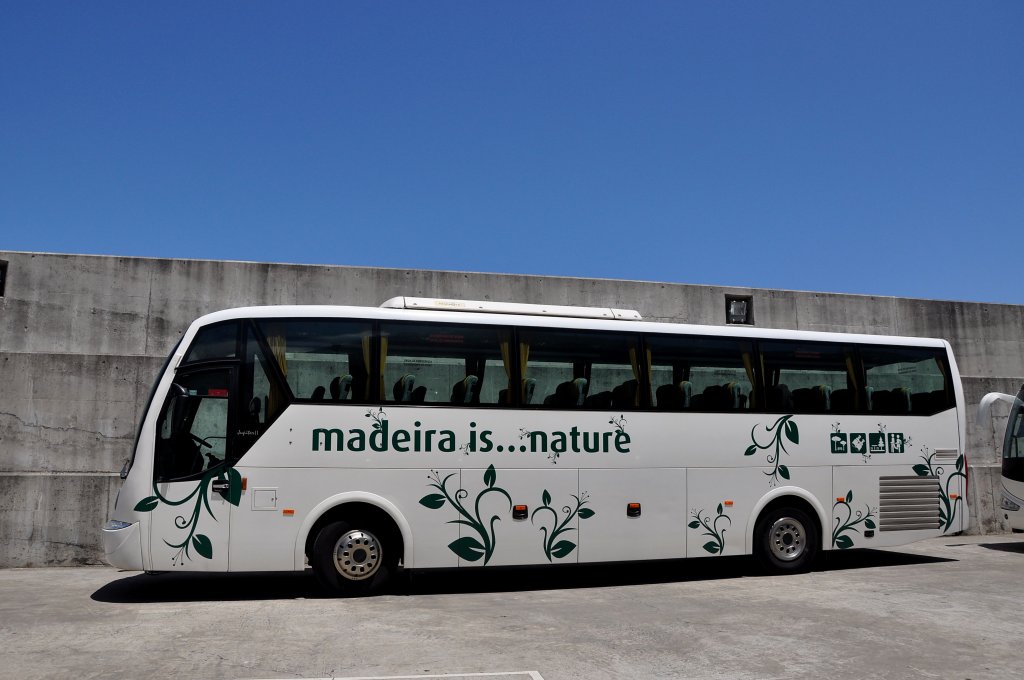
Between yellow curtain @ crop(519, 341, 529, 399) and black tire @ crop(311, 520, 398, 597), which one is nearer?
black tire @ crop(311, 520, 398, 597)

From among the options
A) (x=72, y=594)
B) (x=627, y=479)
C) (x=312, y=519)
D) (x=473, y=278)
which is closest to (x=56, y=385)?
(x=72, y=594)

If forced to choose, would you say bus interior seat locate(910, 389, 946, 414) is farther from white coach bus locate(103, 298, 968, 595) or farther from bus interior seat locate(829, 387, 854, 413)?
bus interior seat locate(829, 387, 854, 413)

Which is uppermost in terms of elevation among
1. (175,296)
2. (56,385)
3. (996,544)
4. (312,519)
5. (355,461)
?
(175,296)

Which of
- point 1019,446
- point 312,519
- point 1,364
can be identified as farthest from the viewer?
point 1019,446

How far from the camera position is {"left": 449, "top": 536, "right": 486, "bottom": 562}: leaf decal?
9.69 meters

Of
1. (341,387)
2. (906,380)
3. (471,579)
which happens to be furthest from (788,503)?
(341,387)

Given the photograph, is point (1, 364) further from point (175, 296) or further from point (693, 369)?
point (693, 369)

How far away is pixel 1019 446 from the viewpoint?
549 inches

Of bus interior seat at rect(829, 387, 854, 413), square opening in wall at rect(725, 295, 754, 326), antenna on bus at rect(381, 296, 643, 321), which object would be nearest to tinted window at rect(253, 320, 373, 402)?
antenna on bus at rect(381, 296, 643, 321)

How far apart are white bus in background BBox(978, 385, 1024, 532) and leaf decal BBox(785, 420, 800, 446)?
16.0 ft

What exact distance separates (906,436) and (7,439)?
42.6ft

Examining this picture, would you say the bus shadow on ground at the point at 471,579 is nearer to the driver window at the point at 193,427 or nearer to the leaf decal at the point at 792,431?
the driver window at the point at 193,427

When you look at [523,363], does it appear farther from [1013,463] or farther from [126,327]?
[1013,463]

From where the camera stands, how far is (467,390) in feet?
32.2
